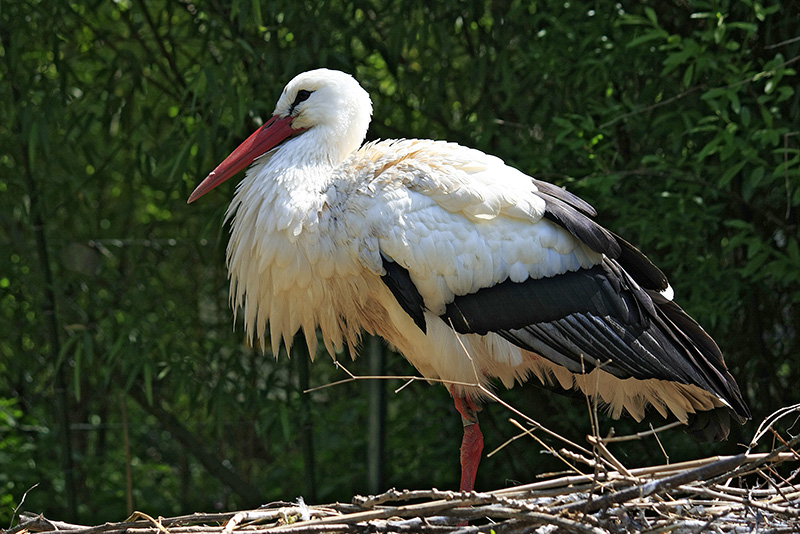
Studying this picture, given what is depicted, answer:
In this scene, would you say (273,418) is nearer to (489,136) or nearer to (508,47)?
(489,136)

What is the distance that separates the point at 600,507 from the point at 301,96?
5.63ft

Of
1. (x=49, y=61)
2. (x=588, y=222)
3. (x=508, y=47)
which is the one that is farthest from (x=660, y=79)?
(x=49, y=61)

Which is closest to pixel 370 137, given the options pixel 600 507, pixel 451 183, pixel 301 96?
pixel 301 96

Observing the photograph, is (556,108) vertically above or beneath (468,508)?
above

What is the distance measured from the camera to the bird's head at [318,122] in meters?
3.14

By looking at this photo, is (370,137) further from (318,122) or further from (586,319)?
(586,319)

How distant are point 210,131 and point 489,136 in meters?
1.04

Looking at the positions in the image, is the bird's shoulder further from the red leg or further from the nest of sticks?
the nest of sticks

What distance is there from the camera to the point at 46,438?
15.3ft

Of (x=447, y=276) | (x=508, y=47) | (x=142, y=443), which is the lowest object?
(x=142, y=443)

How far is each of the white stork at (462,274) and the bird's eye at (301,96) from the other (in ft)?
0.57

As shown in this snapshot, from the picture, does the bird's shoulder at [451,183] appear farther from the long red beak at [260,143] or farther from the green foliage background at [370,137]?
the green foliage background at [370,137]

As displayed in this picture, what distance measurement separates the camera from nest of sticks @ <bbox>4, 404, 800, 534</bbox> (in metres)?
2.04

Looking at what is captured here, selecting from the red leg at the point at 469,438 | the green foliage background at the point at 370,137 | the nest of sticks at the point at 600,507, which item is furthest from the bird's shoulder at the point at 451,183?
the nest of sticks at the point at 600,507
